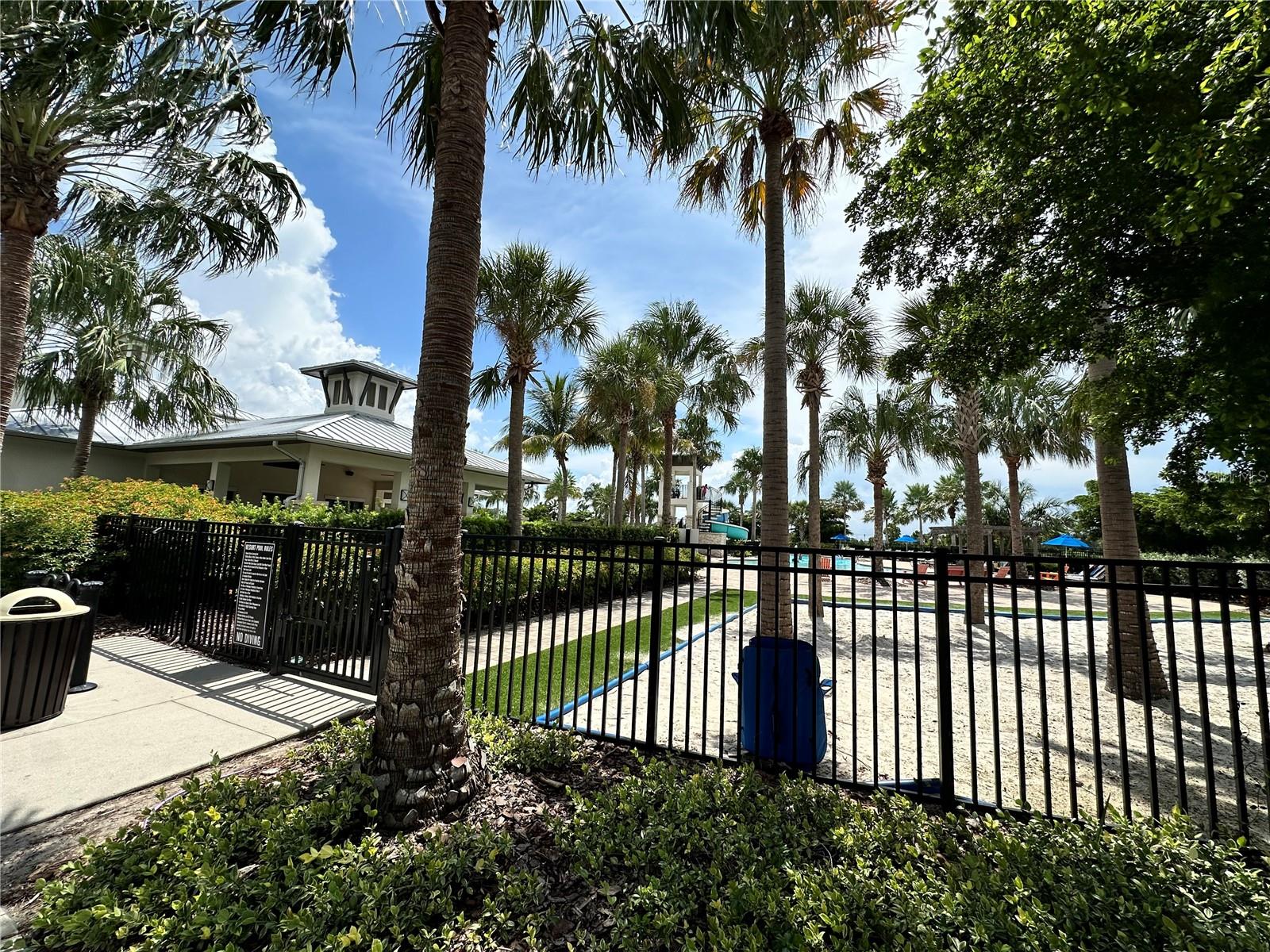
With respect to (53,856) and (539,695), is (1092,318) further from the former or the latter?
(53,856)

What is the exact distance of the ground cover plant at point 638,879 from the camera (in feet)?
7.03

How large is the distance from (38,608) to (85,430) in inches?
578

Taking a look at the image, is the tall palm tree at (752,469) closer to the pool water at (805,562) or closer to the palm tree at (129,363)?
the pool water at (805,562)

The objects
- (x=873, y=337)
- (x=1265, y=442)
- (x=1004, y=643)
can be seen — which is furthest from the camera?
(x=873, y=337)

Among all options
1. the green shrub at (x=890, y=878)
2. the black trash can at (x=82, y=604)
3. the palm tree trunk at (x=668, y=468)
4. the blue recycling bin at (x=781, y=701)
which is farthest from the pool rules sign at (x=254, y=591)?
the palm tree trunk at (x=668, y=468)

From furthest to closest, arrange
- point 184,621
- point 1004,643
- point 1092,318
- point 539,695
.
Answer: point 1004,643
point 184,621
point 539,695
point 1092,318

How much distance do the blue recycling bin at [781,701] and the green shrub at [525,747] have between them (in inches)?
59.2

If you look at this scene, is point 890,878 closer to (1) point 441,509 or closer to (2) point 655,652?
(2) point 655,652

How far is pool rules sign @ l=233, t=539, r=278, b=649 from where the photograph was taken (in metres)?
6.19

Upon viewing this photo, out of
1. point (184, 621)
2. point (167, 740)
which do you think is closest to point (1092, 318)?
point (167, 740)

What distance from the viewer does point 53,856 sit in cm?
284

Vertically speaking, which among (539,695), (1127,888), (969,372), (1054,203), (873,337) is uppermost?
(873,337)

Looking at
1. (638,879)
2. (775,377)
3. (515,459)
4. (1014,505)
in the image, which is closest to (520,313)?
(515,459)

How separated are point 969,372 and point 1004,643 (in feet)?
25.2
